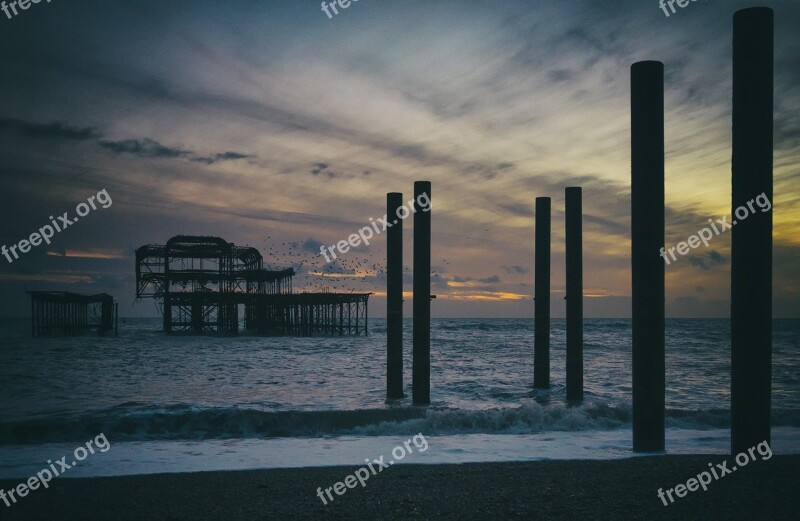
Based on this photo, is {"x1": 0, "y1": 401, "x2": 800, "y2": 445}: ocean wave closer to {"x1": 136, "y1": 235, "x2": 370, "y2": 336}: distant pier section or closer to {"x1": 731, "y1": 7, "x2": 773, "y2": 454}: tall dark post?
{"x1": 731, "y1": 7, "x2": 773, "y2": 454}: tall dark post

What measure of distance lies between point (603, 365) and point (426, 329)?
1701 cm

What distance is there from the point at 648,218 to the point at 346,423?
7.04m

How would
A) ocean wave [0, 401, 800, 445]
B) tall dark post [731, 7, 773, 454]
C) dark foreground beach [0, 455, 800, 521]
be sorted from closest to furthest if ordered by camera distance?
dark foreground beach [0, 455, 800, 521] → tall dark post [731, 7, 773, 454] → ocean wave [0, 401, 800, 445]

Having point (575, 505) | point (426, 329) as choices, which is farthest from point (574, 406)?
point (575, 505)

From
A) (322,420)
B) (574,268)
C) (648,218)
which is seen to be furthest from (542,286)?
(648,218)

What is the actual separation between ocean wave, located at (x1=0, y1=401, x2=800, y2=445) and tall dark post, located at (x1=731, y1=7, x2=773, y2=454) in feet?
17.2

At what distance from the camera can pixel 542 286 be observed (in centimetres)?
1288

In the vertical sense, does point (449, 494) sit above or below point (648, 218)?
below

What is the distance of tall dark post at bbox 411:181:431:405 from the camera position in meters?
10.9

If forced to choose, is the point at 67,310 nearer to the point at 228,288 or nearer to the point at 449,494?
the point at 228,288

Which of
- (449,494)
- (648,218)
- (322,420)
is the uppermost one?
(648,218)

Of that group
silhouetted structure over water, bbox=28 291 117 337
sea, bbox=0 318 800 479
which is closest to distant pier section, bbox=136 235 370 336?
silhouetted structure over water, bbox=28 291 117 337

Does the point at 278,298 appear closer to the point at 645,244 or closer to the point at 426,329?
the point at 426,329

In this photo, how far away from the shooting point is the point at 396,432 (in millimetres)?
10562
